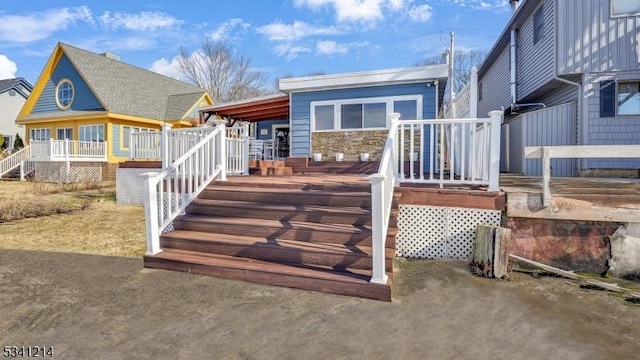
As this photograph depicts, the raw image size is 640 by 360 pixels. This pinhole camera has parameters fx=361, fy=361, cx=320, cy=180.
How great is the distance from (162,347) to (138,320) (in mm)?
549

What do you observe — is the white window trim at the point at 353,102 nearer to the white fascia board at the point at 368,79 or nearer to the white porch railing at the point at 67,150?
the white fascia board at the point at 368,79

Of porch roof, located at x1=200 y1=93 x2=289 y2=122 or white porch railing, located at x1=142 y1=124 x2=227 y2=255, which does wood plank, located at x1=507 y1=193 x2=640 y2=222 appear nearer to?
white porch railing, located at x1=142 y1=124 x2=227 y2=255

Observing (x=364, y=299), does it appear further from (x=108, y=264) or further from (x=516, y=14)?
(x=516, y=14)

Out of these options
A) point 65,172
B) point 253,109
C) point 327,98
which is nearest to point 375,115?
point 327,98

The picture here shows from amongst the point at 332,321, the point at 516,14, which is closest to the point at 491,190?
the point at 332,321

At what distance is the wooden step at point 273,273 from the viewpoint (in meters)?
3.37

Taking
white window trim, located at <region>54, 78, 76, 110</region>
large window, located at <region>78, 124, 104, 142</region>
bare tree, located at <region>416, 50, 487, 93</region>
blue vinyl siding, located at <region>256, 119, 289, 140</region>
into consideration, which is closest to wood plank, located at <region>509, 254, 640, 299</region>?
blue vinyl siding, located at <region>256, 119, 289, 140</region>

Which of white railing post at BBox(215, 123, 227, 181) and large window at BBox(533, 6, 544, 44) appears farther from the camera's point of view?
large window at BBox(533, 6, 544, 44)

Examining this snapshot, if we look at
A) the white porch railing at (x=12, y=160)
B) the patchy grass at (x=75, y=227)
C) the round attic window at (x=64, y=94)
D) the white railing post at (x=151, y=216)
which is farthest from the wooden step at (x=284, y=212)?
the round attic window at (x=64, y=94)

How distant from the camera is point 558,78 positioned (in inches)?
337

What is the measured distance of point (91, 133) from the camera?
17.5 m

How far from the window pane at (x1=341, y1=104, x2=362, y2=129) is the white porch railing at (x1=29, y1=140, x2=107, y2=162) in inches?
490

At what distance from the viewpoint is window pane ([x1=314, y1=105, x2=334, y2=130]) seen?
Answer: 33.4ft

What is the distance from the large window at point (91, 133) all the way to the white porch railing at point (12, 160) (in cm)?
230
